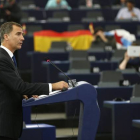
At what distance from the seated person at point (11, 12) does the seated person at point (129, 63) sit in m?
2.93

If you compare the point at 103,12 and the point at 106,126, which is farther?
the point at 103,12

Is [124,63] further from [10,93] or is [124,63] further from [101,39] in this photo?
[10,93]

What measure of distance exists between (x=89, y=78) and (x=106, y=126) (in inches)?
47.5

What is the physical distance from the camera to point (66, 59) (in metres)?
10.2

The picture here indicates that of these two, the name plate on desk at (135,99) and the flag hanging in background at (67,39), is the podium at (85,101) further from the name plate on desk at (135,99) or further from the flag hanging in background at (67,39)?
the flag hanging in background at (67,39)

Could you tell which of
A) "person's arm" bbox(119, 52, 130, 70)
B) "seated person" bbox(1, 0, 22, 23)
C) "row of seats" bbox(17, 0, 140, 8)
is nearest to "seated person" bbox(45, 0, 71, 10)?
"row of seats" bbox(17, 0, 140, 8)

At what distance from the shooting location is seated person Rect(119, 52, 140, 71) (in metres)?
9.00

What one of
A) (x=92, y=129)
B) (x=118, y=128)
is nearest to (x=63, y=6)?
(x=118, y=128)

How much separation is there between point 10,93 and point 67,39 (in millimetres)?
8001

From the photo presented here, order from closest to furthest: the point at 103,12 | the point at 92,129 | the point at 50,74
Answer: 1. the point at 92,129
2. the point at 50,74
3. the point at 103,12

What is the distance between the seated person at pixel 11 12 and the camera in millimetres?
11180

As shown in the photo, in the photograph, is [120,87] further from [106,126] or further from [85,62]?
[85,62]

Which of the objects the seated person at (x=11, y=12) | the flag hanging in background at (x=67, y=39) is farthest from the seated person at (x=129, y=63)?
the seated person at (x=11, y=12)

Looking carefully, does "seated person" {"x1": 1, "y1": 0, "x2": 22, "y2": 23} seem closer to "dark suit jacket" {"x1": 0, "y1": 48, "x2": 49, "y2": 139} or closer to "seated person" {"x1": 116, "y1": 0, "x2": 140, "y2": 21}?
"seated person" {"x1": 116, "y1": 0, "x2": 140, "y2": 21}
